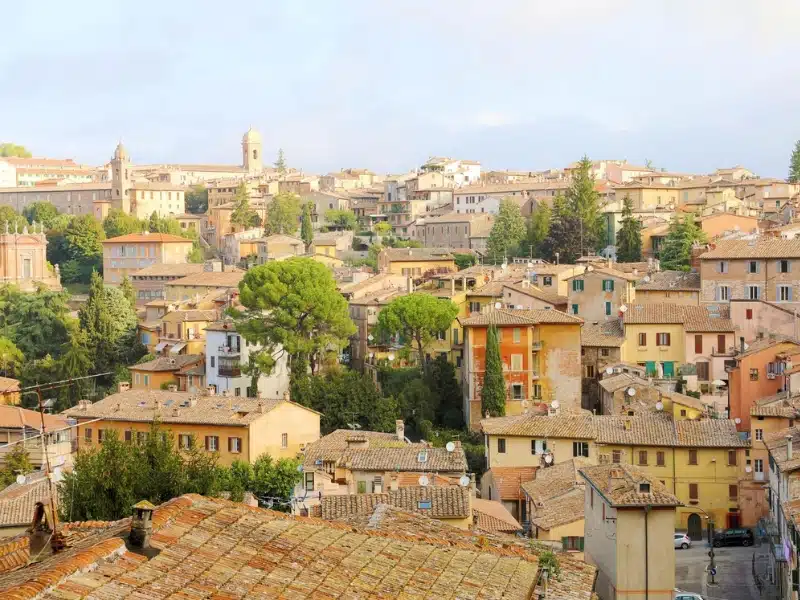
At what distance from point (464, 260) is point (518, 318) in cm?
2882

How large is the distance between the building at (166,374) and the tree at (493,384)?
1311cm

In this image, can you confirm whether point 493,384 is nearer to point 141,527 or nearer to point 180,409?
point 180,409

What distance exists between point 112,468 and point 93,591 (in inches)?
582

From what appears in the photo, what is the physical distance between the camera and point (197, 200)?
395 ft

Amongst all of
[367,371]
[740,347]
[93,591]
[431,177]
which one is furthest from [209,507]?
[431,177]

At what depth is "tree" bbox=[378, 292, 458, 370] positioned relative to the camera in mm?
49906

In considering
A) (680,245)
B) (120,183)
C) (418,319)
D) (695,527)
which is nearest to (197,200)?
(120,183)

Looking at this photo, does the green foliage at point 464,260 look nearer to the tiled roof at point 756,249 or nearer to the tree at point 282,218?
the tree at point 282,218

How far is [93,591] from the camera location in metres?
7.60

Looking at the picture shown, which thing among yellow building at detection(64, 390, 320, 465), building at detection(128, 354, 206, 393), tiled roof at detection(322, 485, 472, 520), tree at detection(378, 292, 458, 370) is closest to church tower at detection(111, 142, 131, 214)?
building at detection(128, 354, 206, 393)

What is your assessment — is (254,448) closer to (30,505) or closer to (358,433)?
(358,433)

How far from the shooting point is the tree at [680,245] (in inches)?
2260

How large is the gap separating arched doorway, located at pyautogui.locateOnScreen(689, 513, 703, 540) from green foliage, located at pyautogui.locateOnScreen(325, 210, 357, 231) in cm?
6448

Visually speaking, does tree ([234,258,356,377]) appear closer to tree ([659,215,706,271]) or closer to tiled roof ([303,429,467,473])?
tiled roof ([303,429,467,473])
